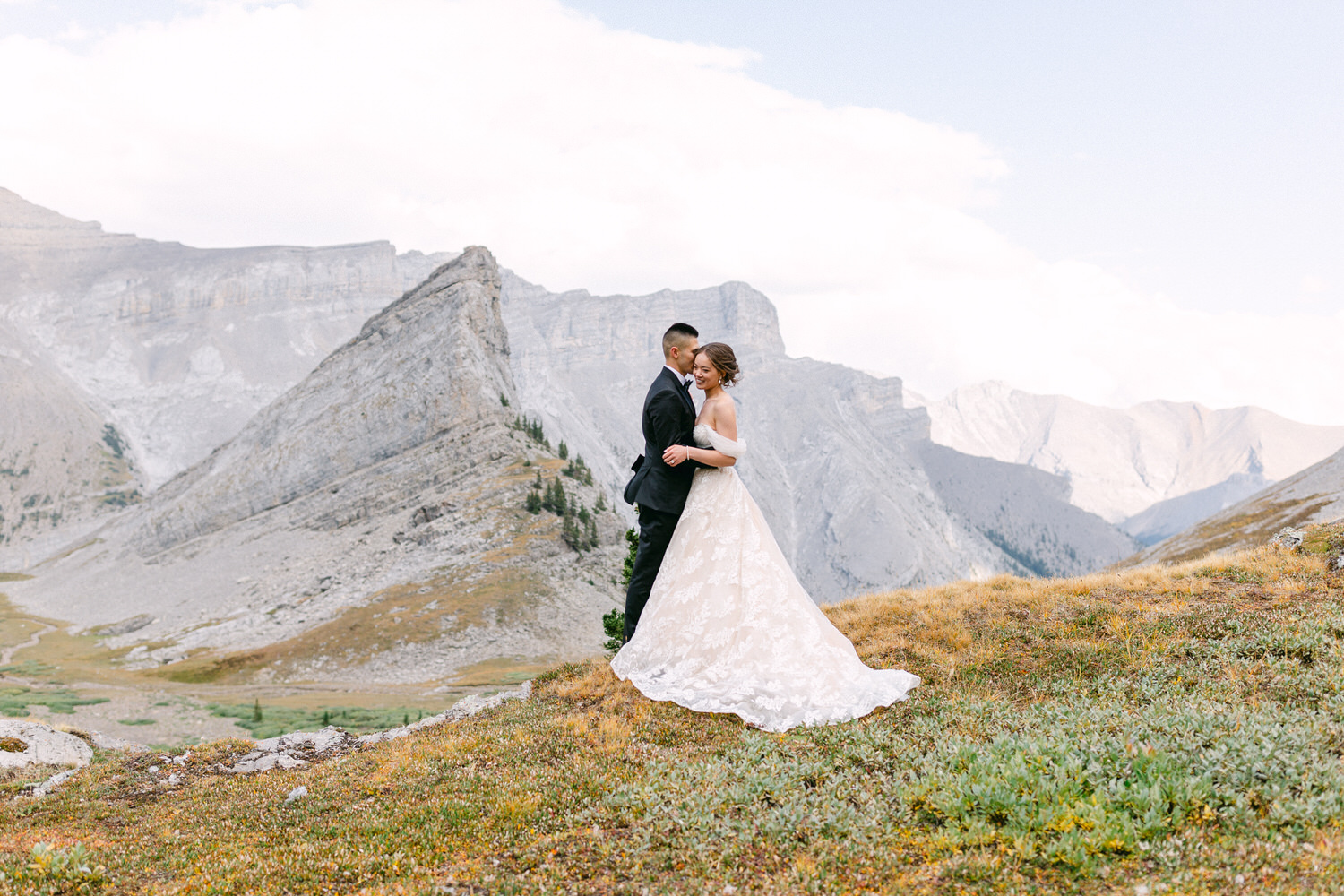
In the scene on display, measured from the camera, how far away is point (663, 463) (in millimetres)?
12602

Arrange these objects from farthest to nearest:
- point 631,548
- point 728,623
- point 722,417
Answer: point 631,548 < point 722,417 < point 728,623

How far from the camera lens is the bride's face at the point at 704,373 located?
1200cm

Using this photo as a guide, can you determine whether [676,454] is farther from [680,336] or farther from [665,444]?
[680,336]

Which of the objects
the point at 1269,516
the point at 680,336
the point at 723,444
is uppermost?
the point at 680,336

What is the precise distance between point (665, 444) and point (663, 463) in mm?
420

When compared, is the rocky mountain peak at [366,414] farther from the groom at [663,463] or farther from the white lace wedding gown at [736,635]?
the white lace wedding gown at [736,635]

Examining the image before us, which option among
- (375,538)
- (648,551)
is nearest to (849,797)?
(648,551)

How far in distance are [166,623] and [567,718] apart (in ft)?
337

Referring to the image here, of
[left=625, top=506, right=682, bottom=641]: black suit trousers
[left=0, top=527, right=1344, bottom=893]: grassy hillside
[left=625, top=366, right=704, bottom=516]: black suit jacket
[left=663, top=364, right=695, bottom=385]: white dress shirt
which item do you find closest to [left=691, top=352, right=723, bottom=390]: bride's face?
[left=625, top=366, right=704, bottom=516]: black suit jacket

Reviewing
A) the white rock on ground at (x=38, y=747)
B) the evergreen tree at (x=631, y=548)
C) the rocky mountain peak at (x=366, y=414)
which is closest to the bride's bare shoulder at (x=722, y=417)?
the evergreen tree at (x=631, y=548)

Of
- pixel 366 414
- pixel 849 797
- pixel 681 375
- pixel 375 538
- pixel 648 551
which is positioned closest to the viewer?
pixel 849 797

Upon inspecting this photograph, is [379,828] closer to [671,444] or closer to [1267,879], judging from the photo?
[671,444]

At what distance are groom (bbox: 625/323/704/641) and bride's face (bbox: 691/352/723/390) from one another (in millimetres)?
322

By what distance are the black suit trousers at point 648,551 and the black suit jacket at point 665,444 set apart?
232mm
